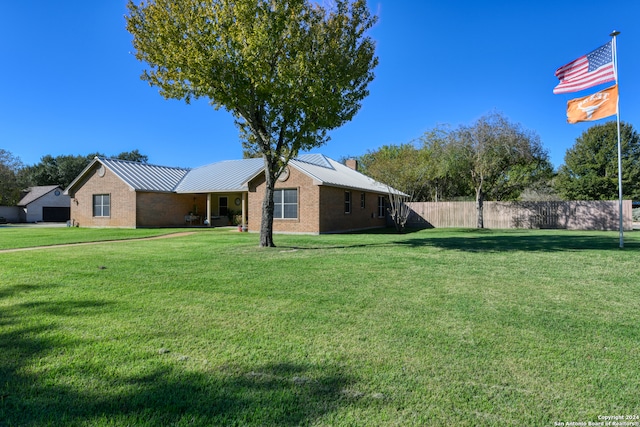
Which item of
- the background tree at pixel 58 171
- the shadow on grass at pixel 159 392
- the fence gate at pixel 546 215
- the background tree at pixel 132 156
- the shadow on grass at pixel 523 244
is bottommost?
the shadow on grass at pixel 159 392

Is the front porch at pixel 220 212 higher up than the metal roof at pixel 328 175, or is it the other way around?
the metal roof at pixel 328 175

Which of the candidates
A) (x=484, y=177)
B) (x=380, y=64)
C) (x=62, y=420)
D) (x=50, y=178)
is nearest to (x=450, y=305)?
(x=62, y=420)

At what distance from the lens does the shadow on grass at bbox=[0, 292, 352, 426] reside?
8.01 feet

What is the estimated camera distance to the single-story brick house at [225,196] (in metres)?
19.0

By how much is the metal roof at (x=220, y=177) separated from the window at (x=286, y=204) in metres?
2.59

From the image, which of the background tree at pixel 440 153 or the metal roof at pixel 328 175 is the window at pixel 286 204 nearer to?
the metal roof at pixel 328 175

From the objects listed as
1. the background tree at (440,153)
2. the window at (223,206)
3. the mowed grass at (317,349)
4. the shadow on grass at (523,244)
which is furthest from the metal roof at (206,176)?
the mowed grass at (317,349)

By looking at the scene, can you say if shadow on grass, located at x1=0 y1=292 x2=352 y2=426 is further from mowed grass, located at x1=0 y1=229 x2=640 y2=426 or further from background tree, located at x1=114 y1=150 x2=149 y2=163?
background tree, located at x1=114 y1=150 x2=149 y2=163

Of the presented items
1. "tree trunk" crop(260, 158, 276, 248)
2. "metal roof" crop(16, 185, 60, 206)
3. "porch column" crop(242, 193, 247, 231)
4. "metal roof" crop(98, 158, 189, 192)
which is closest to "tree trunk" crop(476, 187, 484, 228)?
"porch column" crop(242, 193, 247, 231)

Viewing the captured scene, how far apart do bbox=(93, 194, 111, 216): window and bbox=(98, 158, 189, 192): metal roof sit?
79.8 inches

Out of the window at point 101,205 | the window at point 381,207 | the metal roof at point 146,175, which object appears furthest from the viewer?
the window at point 381,207

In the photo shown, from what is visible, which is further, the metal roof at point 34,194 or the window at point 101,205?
the metal roof at point 34,194

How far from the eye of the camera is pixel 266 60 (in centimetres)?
1068

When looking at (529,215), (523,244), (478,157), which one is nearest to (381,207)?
(478,157)
